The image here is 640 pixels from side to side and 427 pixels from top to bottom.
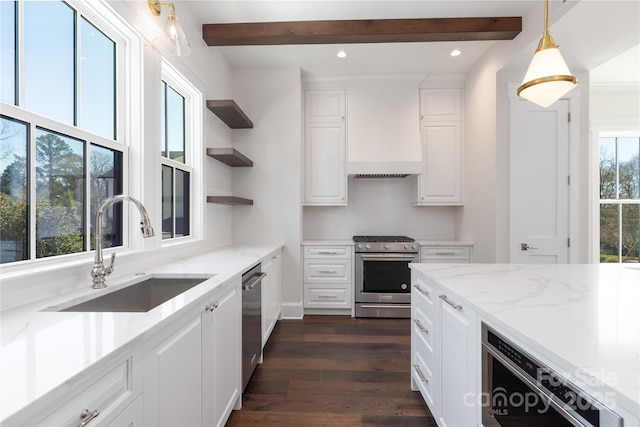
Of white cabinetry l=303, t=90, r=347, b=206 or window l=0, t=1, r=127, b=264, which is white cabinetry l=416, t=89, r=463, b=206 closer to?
white cabinetry l=303, t=90, r=347, b=206

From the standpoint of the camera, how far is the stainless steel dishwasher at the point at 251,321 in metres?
1.87

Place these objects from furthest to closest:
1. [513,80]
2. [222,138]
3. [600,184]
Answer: [600,184] < [222,138] < [513,80]

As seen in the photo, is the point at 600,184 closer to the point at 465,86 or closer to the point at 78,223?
the point at 465,86

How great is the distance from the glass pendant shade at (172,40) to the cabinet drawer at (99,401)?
1.59m

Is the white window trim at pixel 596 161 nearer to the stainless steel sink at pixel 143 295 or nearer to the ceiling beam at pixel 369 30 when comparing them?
the ceiling beam at pixel 369 30

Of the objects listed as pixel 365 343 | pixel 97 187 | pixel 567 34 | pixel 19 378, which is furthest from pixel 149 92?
pixel 567 34

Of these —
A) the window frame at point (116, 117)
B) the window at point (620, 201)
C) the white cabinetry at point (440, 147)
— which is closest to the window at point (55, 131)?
the window frame at point (116, 117)

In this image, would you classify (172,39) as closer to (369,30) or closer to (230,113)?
(230,113)

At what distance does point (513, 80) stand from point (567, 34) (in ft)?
1.85

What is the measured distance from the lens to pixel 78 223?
1522mm

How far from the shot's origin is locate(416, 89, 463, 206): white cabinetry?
3.62 meters

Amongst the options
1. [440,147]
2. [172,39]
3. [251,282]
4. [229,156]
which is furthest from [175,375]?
[440,147]

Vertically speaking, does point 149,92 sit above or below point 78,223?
above

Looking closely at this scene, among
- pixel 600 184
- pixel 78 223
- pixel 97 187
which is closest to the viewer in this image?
pixel 78 223
